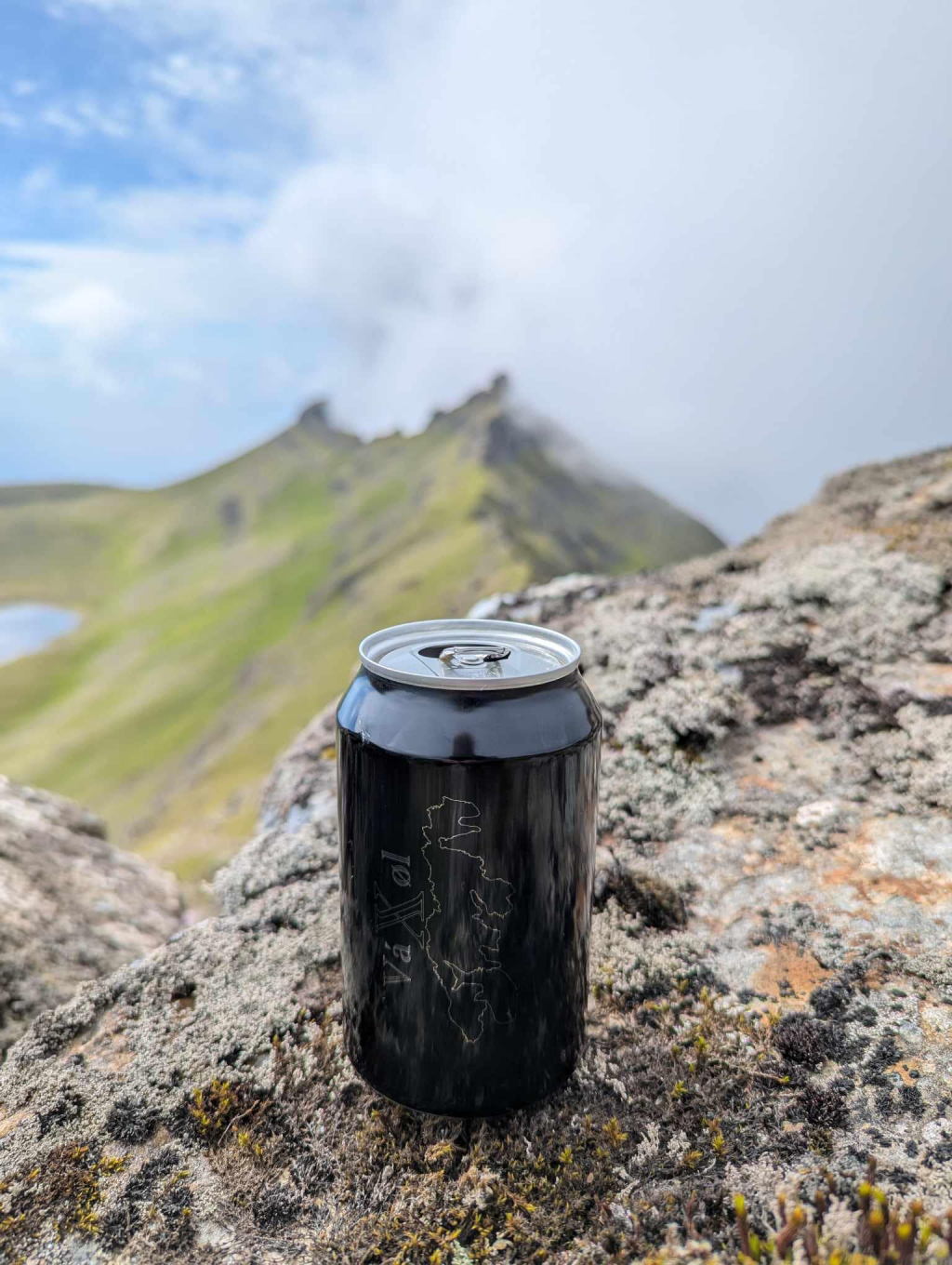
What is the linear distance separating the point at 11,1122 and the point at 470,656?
105 inches

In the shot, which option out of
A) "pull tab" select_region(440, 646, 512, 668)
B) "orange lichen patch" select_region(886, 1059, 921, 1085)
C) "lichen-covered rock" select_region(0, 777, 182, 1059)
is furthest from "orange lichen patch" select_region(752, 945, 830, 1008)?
"lichen-covered rock" select_region(0, 777, 182, 1059)

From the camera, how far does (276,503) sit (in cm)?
17438

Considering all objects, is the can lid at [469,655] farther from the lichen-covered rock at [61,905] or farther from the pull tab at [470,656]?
the lichen-covered rock at [61,905]

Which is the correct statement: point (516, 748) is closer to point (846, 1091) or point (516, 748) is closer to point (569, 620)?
point (846, 1091)

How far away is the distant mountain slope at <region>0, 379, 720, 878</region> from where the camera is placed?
6431cm

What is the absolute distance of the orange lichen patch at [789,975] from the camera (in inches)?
132

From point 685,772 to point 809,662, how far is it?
1684 millimetres

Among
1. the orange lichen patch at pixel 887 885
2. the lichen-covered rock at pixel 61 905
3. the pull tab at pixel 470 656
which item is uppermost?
the pull tab at pixel 470 656

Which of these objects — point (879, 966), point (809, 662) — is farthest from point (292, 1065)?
point (809, 662)

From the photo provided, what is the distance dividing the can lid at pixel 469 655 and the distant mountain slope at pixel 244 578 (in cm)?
3179

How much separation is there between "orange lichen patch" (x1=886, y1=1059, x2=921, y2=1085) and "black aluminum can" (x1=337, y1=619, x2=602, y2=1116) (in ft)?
3.98

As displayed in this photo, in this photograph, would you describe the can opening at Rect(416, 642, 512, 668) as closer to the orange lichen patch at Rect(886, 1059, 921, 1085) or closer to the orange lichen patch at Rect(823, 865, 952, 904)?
the orange lichen patch at Rect(886, 1059, 921, 1085)

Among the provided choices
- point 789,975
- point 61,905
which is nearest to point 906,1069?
point 789,975

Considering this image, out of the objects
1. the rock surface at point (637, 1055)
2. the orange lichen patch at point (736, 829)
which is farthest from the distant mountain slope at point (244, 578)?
the orange lichen patch at point (736, 829)
